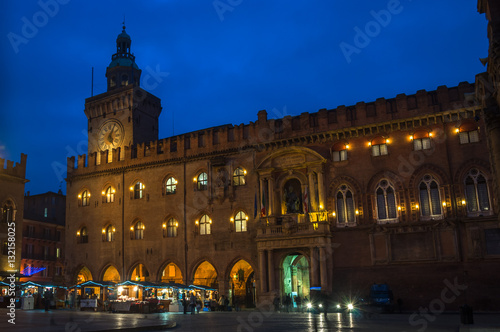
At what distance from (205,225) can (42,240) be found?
96.8ft

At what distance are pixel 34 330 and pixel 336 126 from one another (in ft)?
90.5

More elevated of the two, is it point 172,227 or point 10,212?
point 10,212

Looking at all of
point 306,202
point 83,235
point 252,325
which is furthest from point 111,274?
point 252,325

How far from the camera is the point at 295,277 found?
41.7 m

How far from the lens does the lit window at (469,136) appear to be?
3344 centimetres

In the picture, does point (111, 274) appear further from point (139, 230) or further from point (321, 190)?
point (321, 190)

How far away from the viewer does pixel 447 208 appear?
33.5m

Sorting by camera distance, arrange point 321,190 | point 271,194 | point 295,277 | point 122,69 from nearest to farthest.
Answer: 1. point 321,190
2. point 271,194
3. point 295,277
4. point 122,69

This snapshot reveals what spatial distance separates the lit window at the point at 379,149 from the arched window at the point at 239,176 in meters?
10.5

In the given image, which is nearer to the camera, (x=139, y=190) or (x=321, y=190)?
(x=321, y=190)

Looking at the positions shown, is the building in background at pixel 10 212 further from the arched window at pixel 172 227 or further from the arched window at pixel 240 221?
the arched window at pixel 240 221

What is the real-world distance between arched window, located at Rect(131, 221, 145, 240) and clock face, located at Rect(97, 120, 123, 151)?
11.1 meters

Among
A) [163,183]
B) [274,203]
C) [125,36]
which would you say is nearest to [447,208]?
[274,203]

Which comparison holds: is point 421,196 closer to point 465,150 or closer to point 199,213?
point 465,150
